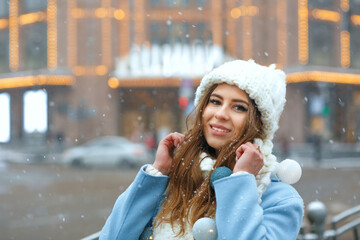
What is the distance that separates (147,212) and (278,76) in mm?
821

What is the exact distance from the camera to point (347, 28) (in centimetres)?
1335

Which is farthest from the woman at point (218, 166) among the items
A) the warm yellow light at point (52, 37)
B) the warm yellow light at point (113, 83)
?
the warm yellow light at point (52, 37)

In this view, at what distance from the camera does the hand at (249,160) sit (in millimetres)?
1638

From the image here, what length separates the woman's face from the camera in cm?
182

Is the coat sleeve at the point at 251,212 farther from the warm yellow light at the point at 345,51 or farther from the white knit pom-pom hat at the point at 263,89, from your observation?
the warm yellow light at the point at 345,51

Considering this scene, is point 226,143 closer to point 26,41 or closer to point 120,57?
point 120,57

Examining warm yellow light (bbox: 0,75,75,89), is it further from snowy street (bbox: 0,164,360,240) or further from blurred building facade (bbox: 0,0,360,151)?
snowy street (bbox: 0,164,360,240)

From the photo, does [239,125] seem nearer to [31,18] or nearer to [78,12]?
[78,12]

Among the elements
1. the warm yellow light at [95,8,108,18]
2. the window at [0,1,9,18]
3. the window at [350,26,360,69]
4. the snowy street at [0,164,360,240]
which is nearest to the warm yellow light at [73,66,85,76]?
the warm yellow light at [95,8,108,18]

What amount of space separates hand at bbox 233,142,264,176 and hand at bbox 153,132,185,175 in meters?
0.36

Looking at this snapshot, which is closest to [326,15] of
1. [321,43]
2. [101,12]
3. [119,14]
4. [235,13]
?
[321,43]

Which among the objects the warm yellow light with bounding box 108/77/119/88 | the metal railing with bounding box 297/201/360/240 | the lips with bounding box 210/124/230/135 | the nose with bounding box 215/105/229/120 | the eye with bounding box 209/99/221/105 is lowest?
the metal railing with bounding box 297/201/360/240

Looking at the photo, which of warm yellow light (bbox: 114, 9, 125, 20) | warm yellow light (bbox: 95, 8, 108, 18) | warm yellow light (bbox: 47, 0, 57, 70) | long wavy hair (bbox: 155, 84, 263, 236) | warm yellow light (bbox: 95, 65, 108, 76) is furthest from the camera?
warm yellow light (bbox: 95, 65, 108, 76)

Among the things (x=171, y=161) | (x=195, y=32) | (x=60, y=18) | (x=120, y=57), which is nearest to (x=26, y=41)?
(x=60, y=18)
